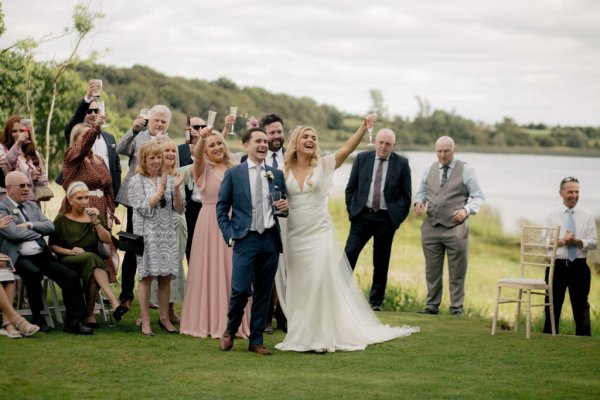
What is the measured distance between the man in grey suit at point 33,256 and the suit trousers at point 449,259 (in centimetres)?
425

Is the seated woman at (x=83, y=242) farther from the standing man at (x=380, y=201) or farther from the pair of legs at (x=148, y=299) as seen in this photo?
the standing man at (x=380, y=201)

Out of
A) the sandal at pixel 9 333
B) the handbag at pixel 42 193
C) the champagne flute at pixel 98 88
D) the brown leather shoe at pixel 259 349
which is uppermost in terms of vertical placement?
the champagne flute at pixel 98 88

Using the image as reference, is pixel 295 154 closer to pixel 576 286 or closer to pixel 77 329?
pixel 77 329

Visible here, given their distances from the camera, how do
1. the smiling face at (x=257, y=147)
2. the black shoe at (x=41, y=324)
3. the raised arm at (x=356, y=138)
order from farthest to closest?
the black shoe at (x=41, y=324) < the raised arm at (x=356, y=138) < the smiling face at (x=257, y=147)

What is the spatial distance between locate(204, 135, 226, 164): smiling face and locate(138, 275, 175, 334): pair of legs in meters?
1.14

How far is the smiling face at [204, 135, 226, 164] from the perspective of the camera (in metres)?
9.00

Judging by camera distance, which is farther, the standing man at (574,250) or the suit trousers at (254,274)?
the standing man at (574,250)

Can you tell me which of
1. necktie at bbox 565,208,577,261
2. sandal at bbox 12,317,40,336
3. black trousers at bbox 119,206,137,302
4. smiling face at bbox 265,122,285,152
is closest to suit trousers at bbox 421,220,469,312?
necktie at bbox 565,208,577,261

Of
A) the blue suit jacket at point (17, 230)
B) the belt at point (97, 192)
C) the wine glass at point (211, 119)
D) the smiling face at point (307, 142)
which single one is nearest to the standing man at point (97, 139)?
the belt at point (97, 192)

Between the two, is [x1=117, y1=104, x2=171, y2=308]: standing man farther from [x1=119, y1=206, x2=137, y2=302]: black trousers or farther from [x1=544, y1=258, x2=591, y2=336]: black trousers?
[x1=544, y1=258, x2=591, y2=336]: black trousers

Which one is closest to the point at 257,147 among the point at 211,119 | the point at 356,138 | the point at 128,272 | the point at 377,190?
the point at 211,119

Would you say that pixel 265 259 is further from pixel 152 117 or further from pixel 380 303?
pixel 380 303

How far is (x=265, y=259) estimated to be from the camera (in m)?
8.08

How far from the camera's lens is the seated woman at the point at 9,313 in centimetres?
834
